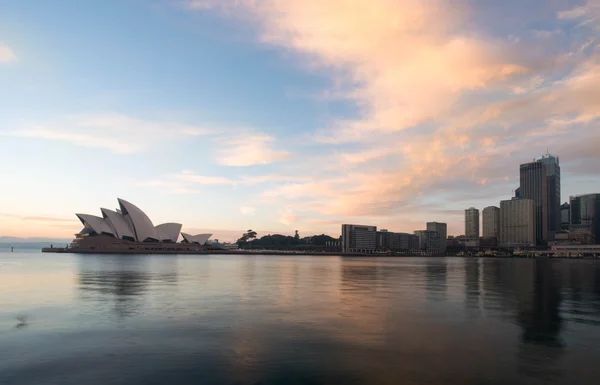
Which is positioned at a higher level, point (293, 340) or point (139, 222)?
point (139, 222)

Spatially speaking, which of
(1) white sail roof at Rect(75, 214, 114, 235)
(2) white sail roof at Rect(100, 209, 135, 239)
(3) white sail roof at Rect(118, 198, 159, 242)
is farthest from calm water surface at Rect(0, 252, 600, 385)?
(1) white sail roof at Rect(75, 214, 114, 235)

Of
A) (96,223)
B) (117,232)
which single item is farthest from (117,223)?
(96,223)

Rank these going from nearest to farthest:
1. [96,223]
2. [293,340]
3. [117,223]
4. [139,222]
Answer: [293,340] < [96,223] < [117,223] < [139,222]

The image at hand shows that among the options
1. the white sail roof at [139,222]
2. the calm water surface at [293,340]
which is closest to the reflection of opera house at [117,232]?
the white sail roof at [139,222]

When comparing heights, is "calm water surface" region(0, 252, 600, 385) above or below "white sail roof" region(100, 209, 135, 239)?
below

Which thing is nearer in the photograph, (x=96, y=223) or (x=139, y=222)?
(x=96, y=223)

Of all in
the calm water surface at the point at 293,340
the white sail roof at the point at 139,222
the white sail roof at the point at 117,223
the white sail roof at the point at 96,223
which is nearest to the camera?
the calm water surface at the point at 293,340

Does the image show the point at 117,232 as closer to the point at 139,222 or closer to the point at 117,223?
the point at 117,223

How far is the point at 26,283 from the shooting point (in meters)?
47.2

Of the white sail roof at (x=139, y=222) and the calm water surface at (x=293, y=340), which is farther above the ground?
the white sail roof at (x=139, y=222)

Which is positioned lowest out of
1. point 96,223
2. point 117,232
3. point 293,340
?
point 293,340

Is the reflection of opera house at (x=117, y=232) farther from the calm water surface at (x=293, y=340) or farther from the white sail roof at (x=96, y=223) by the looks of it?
the calm water surface at (x=293, y=340)

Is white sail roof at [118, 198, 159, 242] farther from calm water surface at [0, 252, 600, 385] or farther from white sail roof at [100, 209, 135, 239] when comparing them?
calm water surface at [0, 252, 600, 385]

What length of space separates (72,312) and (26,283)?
990 inches
